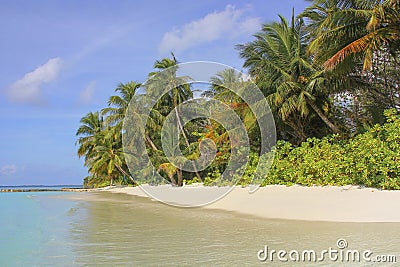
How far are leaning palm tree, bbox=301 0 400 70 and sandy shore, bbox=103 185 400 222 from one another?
119 inches

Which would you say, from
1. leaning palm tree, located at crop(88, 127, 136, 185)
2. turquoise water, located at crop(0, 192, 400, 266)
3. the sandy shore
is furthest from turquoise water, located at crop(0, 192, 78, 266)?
leaning palm tree, located at crop(88, 127, 136, 185)

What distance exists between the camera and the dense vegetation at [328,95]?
8.50 metres

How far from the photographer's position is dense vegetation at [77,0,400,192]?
8.50 meters

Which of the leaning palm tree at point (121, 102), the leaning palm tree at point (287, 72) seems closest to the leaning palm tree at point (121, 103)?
the leaning palm tree at point (121, 102)

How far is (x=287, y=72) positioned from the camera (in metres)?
13.4

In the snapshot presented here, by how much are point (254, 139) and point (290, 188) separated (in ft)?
16.2

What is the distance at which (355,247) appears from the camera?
14.5ft

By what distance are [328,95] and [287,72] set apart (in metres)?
1.70

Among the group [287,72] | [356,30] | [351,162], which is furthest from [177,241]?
[287,72]

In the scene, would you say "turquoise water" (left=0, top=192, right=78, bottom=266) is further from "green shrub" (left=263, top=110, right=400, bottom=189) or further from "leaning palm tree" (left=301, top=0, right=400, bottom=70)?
"leaning palm tree" (left=301, top=0, right=400, bottom=70)

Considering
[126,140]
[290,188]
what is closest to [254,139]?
[290,188]

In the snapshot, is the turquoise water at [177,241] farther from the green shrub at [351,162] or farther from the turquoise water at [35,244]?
the green shrub at [351,162]

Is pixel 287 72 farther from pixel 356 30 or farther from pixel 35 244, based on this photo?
pixel 35 244

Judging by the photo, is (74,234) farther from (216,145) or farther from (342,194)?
(216,145)
